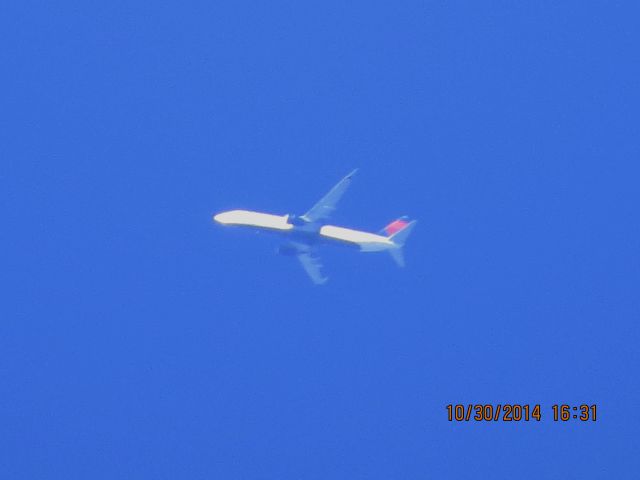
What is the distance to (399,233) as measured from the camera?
52.4 feet

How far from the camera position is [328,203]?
15.4 m

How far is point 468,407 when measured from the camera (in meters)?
21.1

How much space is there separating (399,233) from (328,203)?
147 centimetres

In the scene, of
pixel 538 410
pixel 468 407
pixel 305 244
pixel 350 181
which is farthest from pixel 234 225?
pixel 538 410

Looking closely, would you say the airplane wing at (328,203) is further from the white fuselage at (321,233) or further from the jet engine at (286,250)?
the jet engine at (286,250)

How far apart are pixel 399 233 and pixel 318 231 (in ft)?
4.76

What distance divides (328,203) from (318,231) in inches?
23.5

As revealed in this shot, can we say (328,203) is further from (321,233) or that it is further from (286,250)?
(286,250)

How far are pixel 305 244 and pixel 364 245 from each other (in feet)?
3.45

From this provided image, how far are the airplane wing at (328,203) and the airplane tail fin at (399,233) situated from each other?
4.18 feet

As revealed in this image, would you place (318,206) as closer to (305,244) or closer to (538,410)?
(305,244)

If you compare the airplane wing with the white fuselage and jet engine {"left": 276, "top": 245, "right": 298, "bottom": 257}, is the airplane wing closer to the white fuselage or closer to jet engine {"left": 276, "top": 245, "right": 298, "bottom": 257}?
the white fuselage

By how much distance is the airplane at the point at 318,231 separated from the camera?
50.9 feet

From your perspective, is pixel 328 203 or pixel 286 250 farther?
pixel 286 250
